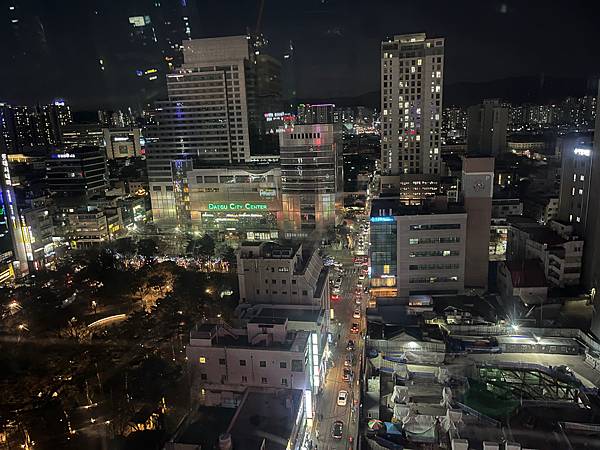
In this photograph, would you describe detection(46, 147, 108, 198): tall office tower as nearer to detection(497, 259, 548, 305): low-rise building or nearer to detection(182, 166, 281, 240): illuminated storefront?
detection(182, 166, 281, 240): illuminated storefront

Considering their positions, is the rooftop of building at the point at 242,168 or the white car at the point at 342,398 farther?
the rooftop of building at the point at 242,168

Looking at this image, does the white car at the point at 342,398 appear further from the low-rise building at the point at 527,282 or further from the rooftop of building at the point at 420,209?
the low-rise building at the point at 527,282

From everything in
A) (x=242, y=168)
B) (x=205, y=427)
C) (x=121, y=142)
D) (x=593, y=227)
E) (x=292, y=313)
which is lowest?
(x=205, y=427)

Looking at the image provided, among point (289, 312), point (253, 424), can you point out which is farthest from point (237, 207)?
point (253, 424)

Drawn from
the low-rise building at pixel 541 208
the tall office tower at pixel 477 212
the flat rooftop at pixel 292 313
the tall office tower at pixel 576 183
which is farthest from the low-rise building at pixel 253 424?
the low-rise building at pixel 541 208

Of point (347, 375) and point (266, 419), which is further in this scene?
point (347, 375)

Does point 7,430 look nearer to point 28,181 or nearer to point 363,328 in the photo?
point 363,328

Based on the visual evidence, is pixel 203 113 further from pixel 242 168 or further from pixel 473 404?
pixel 473 404
